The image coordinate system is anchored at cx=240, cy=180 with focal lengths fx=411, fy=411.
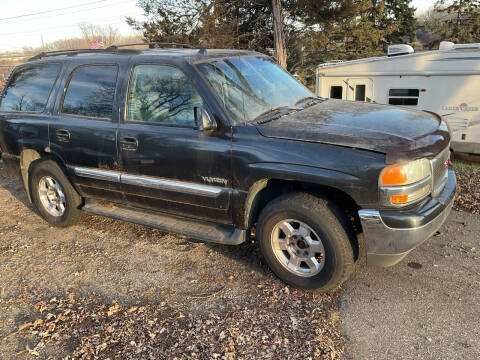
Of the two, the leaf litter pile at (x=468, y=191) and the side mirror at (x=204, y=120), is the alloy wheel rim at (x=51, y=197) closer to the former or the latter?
the side mirror at (x=204, y=120)

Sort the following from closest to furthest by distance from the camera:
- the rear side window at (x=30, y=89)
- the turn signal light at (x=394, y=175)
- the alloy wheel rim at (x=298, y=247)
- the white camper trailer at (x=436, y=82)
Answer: the turn signal light at (x=394, y=175) → the alloy wheel rim at (x=298, y=247) → the rear side window at (x=30, y=89) → the white camper trailer at (x=436, y=82)

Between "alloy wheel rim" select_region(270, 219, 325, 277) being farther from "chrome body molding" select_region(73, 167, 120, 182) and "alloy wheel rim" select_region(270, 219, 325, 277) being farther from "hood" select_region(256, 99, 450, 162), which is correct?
"chrome body molding" select_region(73, 167, 120, 182)

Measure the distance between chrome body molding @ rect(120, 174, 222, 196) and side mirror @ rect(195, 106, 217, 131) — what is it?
0.52m

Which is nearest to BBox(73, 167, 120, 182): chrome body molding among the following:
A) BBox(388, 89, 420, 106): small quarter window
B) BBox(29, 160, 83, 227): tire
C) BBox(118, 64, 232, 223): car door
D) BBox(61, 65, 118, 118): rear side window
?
BBox(118, 64, 232, 223): car door

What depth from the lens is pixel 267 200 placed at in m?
3.55

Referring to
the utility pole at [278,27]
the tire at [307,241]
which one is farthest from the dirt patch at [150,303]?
the utility pole at [278,27]

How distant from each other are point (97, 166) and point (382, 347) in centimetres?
309

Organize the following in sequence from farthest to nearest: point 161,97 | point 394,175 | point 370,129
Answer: point 161,97 < point 370,129 < point 394,175

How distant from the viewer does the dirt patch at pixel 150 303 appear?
9.05 ft

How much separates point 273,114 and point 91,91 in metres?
1.95

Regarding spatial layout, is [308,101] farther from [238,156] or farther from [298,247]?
[298,247]

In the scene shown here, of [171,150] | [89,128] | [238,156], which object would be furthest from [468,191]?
[89,128]

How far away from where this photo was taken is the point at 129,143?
387 cm

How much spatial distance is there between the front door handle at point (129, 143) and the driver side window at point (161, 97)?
19 centimetres
